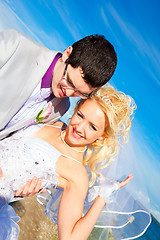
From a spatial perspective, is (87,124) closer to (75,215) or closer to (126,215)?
(75,215)

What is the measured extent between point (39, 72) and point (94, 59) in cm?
79

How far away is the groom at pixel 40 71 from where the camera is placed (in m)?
2.74

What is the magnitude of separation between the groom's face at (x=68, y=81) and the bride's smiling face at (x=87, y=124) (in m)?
0.22

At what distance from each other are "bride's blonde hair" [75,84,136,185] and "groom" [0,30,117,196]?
40 cm

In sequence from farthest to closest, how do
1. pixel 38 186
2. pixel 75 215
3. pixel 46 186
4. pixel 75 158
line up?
pixel 75 158 → pixel 46 186 → pixel 38 186 → pixel 75 215

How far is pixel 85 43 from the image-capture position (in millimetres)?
2906

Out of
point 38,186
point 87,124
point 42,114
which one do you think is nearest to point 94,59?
point 87,124

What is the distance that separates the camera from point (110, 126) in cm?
322

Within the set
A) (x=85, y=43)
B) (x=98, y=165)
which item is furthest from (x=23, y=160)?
(x=85, y=43)

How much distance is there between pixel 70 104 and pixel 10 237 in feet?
7.91

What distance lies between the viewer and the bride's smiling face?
3.17 metres

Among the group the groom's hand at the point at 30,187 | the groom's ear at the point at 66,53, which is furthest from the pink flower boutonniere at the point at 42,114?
the groom's hand at the point at 30,187

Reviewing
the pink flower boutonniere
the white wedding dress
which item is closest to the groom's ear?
the pink flower boutonniere

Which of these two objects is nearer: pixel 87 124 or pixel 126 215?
pixel 126 215
